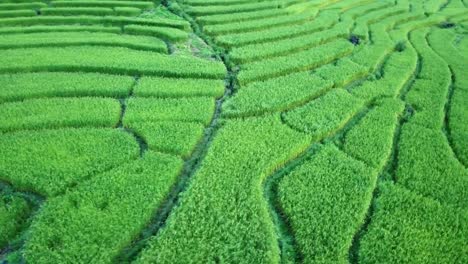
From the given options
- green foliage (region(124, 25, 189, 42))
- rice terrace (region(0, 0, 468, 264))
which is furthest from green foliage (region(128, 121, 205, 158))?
green foliage (region(124, 25, 189, 42))

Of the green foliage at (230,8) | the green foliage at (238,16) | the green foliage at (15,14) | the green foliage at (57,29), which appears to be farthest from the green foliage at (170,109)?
the green foliage at (15,14)

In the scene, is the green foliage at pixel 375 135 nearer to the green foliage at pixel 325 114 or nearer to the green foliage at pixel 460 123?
the green foliage at pixel 325 114

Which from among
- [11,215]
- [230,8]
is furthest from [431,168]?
[230,8]

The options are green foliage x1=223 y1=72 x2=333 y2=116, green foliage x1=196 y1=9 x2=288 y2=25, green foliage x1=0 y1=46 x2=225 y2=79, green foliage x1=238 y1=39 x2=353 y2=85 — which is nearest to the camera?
green foliage x1=223 y1=72 x2=333 y2=116

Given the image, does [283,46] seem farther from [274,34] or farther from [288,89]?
[288,89]

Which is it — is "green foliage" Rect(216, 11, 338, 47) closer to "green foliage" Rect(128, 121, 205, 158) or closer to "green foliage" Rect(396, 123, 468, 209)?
"green foliage" Rect(128, 121, 205, 158)
